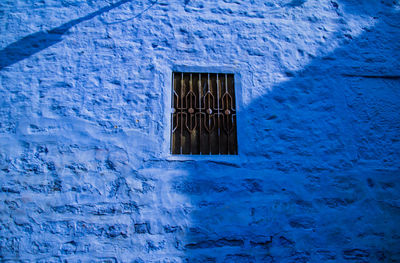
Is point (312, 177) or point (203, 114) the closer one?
point (312, 177)

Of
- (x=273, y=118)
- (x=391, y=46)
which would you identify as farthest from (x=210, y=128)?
(x=391, y=46)

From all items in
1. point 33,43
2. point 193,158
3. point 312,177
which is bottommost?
point 312,177

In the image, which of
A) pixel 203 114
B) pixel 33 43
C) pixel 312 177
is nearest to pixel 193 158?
pixel 203 114

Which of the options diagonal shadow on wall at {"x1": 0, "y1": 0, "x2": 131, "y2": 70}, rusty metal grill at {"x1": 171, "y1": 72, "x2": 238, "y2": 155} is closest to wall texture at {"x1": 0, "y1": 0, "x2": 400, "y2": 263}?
diagonal shadow on wall at {"x1": 0, "y1": 0, "x2": 131, "y2": 70}

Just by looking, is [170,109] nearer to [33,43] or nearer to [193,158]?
[193,158]

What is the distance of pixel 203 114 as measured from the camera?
314 cm

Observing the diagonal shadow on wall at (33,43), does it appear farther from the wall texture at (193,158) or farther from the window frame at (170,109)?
the window frame at (170,109)

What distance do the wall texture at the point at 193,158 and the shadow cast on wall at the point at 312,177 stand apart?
0.04 ft

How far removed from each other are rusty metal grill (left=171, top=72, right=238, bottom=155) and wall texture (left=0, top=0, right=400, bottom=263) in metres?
0.12

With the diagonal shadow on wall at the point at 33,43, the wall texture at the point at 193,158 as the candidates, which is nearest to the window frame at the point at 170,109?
the wall texture at the point at 193,158

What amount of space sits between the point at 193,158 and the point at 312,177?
47.9 inches

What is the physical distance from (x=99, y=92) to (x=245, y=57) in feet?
5.27

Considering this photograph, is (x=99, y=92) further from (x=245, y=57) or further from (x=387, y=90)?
(x=387, y=90)

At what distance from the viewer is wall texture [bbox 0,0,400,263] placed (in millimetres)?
2756
